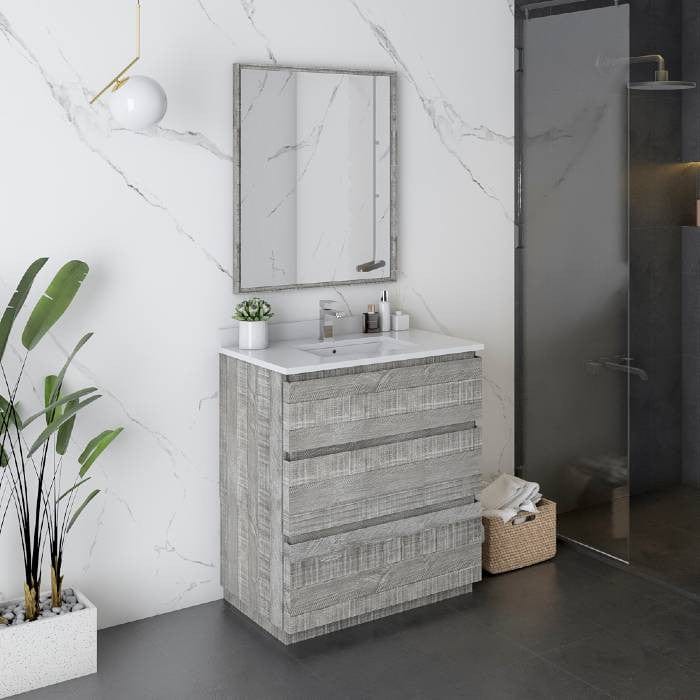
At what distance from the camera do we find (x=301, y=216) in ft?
11.5

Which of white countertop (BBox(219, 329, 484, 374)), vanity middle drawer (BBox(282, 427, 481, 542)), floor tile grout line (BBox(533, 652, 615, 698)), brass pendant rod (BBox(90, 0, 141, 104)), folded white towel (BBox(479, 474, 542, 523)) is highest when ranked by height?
brass pendant rod (BBox(90, 0, 141, 104))

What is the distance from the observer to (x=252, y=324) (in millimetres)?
3309

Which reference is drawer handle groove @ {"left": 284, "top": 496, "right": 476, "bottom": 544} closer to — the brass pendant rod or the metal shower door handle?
the metal shower door handle

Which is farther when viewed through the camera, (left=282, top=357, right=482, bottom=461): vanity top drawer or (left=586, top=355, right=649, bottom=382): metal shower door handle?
(left=586, top=355, right=649, bottom=382): metal shower door handle

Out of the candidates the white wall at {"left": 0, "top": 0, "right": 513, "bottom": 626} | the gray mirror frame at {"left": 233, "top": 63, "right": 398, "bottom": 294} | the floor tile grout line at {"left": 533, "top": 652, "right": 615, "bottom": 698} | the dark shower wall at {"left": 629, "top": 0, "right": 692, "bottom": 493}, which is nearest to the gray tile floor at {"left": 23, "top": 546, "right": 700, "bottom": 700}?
the floor tile grout line at {"left": 533, "top": 652, "right": 615, "bottom": 698}

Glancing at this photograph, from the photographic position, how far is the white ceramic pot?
3312 mm

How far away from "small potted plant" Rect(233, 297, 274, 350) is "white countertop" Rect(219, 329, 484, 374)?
0.10 ft

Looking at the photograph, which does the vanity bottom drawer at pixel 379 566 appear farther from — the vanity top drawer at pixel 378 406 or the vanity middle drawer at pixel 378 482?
the vanity top drawer at pixel 378 406

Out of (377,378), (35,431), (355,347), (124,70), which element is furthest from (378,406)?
(124,70)

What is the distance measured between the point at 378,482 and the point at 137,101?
141 centimetres

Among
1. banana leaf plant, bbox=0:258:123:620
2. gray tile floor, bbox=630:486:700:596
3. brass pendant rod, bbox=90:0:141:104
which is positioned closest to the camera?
banana leaf plant, bbox=0:258:123:620

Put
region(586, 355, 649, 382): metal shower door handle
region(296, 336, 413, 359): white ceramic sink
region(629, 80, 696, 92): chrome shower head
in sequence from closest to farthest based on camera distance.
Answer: region(296, 336, 413, 359): white ceramic sink < region(586, 355, 649, 382): metal shower door handle < region(629, 80, 696, 92): chrome shower head

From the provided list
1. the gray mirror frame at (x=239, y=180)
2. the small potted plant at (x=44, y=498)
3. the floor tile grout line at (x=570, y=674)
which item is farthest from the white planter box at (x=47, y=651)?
the floor tile grout line at (x=570, y=674)

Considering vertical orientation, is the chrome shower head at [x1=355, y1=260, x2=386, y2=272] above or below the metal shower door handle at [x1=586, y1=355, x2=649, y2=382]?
above
